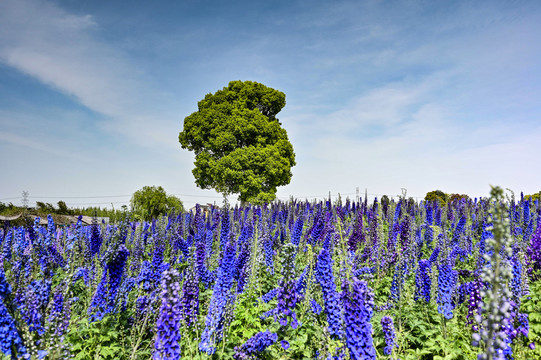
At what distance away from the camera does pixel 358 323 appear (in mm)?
2496

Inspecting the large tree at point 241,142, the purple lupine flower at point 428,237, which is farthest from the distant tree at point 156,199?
the purple lupine flower at point 428,237

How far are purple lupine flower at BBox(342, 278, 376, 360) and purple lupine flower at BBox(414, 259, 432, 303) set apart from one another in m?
3.11

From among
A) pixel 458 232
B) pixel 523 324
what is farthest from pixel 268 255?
pixel 458 232

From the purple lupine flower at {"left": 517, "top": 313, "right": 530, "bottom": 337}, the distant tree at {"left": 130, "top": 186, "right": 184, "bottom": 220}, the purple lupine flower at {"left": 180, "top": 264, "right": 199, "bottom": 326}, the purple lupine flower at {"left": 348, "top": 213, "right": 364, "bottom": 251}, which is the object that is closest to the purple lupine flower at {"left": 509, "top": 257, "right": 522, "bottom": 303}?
the purple lupine flower at {"left": 517, "top": 313, "right": 530, "bottom": 337}

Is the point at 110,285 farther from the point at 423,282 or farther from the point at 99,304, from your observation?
the point at 423,282

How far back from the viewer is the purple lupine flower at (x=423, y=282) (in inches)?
201

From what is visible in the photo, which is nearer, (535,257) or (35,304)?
(35,304)

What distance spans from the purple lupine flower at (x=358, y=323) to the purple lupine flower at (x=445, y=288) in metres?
2.33

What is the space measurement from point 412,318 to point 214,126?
27.3 metres

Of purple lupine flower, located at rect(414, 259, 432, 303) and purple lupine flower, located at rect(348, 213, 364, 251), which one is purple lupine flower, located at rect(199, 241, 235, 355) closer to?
purple lupine flower, located at rect(414, 259, 432, 303)

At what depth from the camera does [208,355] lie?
3.40 metres

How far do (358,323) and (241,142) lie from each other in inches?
1128

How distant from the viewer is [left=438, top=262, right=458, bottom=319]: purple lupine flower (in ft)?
14.0

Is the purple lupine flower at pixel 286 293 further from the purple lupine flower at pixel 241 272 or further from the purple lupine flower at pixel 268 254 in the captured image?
the purple lupine flower at pixel 268 254
